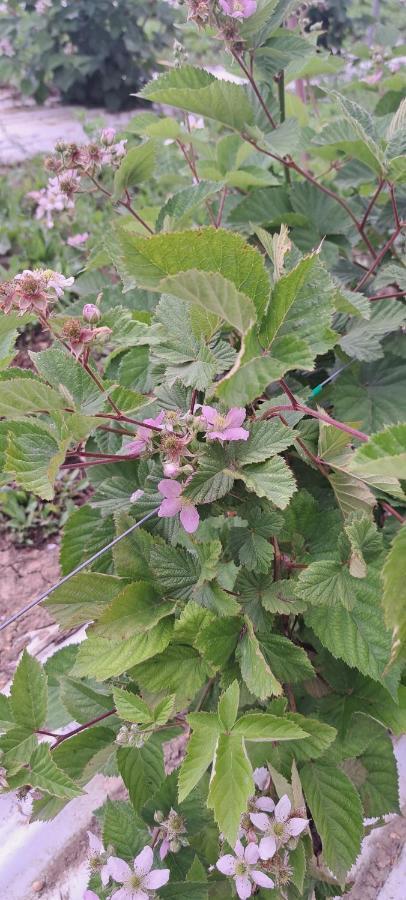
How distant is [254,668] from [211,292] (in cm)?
40

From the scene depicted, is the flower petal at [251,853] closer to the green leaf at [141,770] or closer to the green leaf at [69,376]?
the green leaf at [141,770]

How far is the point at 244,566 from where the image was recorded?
83 centimetres

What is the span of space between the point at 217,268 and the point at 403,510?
648mm

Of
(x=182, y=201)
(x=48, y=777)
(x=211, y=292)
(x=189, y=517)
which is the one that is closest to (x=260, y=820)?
(x=48, y=777)

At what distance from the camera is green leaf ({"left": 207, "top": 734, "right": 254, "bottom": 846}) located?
2.07 feet

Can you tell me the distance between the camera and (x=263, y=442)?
68 centimetres

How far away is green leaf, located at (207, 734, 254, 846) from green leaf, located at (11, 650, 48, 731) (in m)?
0.23

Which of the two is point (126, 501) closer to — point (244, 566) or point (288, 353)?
point (244, 566)

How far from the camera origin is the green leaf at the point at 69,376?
0.73 m

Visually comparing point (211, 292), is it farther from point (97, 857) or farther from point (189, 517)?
point (97, 857)

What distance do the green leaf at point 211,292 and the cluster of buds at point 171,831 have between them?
23.5 inches

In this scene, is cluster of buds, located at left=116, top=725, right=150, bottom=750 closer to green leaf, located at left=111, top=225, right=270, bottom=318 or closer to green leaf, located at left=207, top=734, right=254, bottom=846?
green leaf, located at left=207, top=734, right=254, bottom=846

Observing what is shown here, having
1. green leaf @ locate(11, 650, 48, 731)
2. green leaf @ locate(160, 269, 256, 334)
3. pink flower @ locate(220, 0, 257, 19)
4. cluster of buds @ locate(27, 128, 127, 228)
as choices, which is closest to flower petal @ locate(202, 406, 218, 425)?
green leaf @ locate(160, 269, 256, 334)

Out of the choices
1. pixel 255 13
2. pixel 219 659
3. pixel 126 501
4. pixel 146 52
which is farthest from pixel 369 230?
pixel 146 52
